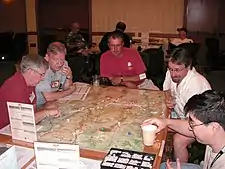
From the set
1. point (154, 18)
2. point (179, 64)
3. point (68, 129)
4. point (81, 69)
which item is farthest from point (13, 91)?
point (154, 18)

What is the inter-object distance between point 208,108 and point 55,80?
67.8 inches

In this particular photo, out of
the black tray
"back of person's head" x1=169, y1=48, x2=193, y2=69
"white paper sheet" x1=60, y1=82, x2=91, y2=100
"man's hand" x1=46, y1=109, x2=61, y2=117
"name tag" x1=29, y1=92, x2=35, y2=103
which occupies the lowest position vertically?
"white paper sheet" x1=60, y1=82, x2=91, y2=100

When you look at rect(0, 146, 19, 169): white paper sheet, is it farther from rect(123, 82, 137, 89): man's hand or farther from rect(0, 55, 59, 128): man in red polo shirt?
rect(123, 82, 137, 89): man's hand

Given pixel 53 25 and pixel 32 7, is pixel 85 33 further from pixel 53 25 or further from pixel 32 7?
pixel 32 7

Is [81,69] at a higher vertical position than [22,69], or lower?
lower

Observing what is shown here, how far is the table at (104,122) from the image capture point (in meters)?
1.87

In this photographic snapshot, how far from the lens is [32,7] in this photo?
8.01 metres

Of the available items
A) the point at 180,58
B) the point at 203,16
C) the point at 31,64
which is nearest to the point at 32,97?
the point at 31,64

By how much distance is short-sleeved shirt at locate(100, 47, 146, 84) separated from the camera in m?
3.74

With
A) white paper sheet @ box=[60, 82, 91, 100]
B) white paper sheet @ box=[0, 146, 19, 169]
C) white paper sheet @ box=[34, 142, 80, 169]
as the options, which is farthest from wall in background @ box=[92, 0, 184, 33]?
white paper sheet @ box=[0, 146, 19, 169]

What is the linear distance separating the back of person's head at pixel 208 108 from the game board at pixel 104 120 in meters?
0.39

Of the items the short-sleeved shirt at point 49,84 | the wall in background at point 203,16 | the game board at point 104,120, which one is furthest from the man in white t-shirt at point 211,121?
the wall in background at point 203,16

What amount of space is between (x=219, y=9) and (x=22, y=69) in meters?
6.03

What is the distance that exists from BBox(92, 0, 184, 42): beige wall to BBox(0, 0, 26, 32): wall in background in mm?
1783
